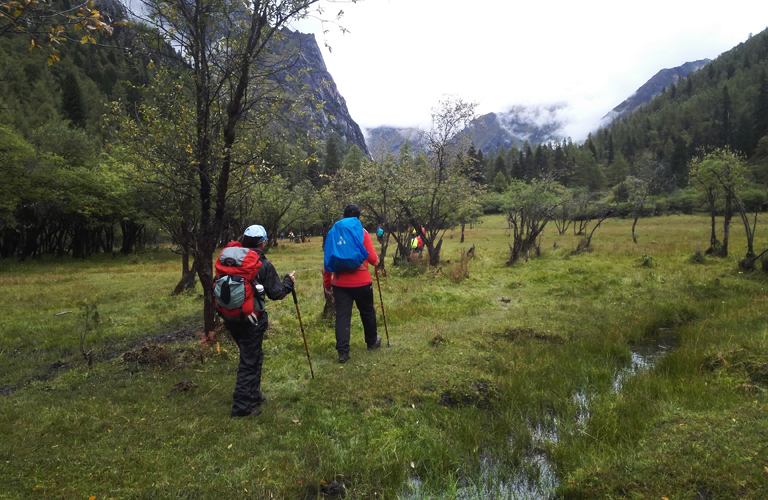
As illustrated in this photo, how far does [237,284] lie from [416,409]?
295 centimetres

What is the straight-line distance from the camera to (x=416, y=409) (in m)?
5.20

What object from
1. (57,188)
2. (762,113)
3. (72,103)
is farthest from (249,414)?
(762,113)

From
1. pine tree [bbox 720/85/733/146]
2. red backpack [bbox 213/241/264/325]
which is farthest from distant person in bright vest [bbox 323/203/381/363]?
pine tree [bbox 720/85/733/146]

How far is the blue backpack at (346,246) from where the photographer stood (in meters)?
6.50

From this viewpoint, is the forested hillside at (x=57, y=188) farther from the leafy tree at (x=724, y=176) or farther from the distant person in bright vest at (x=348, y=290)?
the leafy tree at (x=724, y=176)

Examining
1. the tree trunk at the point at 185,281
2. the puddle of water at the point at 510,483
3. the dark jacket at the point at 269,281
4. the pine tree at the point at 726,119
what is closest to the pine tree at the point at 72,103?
the tree trunk at the point at 185,281

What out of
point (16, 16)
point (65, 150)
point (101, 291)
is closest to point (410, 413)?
point (16, 16)

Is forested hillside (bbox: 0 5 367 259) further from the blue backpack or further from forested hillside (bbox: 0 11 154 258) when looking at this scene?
the blue backpack

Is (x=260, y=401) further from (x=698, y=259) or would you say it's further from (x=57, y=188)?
(x=57, y=188)

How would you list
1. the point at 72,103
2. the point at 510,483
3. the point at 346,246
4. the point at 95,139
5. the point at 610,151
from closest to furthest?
the point at 510,483
the point at 346,246
the point at 95,139
the point at 72,103
the point at 610,151

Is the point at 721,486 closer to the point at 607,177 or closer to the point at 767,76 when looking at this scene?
the point at 607,177

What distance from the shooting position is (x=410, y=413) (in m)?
5.06

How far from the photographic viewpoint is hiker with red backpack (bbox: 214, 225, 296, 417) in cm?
478

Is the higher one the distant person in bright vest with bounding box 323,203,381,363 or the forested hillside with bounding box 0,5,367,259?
the forested hillside with bounding box 0,5,367,259
